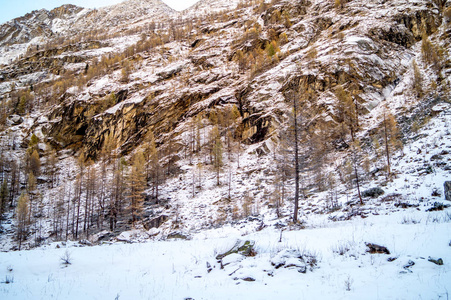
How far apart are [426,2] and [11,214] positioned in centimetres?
11442

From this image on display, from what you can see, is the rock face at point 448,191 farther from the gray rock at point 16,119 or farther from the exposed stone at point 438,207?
the gray rock at point 16,119

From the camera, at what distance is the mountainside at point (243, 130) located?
23.6 meters

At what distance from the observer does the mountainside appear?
77.4 ft

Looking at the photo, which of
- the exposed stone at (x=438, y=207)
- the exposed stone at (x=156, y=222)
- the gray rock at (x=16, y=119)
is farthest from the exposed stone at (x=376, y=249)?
the gray rock at (x=16, y=119)

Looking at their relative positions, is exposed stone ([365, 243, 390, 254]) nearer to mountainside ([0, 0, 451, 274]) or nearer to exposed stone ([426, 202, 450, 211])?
exposed stone ([426, 202, 450, 211])

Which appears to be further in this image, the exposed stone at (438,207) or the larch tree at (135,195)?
the larch tree at (135,195)

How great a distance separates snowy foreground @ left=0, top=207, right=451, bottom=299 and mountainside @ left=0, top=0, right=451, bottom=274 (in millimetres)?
9158

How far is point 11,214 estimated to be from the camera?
47281 mm

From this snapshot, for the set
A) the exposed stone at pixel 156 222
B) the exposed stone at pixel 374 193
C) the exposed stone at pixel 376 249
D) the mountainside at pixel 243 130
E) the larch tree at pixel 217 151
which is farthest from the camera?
the larch tree at pixel 217 151

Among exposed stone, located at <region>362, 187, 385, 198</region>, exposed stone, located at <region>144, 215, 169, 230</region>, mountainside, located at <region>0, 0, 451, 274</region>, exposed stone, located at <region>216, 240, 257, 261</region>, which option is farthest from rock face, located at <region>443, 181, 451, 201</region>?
exposed stone, located at <region>144, 215, 169, 230</region>

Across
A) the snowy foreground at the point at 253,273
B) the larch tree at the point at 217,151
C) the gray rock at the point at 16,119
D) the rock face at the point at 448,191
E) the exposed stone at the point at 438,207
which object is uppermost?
the gray rock at the point at 16,119

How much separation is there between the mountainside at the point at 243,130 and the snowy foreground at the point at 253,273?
30.0 ft

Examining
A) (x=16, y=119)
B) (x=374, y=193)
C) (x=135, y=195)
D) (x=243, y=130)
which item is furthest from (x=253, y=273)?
(x=16, y=119)

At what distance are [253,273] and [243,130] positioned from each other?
160 ft
